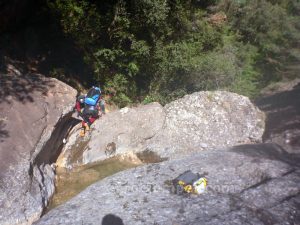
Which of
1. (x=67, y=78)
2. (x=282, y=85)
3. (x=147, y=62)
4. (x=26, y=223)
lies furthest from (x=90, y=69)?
(x=282, y=85)

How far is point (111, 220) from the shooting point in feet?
27.7

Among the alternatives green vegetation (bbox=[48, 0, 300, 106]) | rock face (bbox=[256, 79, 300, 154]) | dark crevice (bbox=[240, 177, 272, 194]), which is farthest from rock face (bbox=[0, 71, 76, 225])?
rock face (bbox=[256, 79, 300, 154])

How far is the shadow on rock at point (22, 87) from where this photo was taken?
10.3 meters

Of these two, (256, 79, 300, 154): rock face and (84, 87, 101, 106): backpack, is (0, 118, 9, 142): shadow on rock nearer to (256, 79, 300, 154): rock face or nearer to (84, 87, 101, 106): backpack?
(84, 87, 101, 106): backpack

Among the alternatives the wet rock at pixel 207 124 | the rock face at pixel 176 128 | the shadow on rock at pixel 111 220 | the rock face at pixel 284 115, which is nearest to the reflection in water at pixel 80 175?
the rock face at pixel 176 128

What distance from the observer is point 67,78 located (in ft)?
46.2

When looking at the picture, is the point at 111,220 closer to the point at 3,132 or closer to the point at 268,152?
the point at 3,132

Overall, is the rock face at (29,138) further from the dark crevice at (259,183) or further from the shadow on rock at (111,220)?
the dark crevice at (259,183)

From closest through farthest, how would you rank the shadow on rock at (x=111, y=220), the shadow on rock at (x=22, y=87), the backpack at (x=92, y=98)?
the shadow on rock at (x=111, y=220)
the shadow on rock at (x=22, y=87)
the backpack at (x=92, y=98)

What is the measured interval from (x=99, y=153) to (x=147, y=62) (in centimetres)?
413

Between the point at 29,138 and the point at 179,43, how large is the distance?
23.4ft

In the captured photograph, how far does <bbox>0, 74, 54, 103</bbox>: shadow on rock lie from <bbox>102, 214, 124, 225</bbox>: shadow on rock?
4.46 metres

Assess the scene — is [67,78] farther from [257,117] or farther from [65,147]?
[257,117]

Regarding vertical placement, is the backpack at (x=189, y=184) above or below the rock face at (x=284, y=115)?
below
